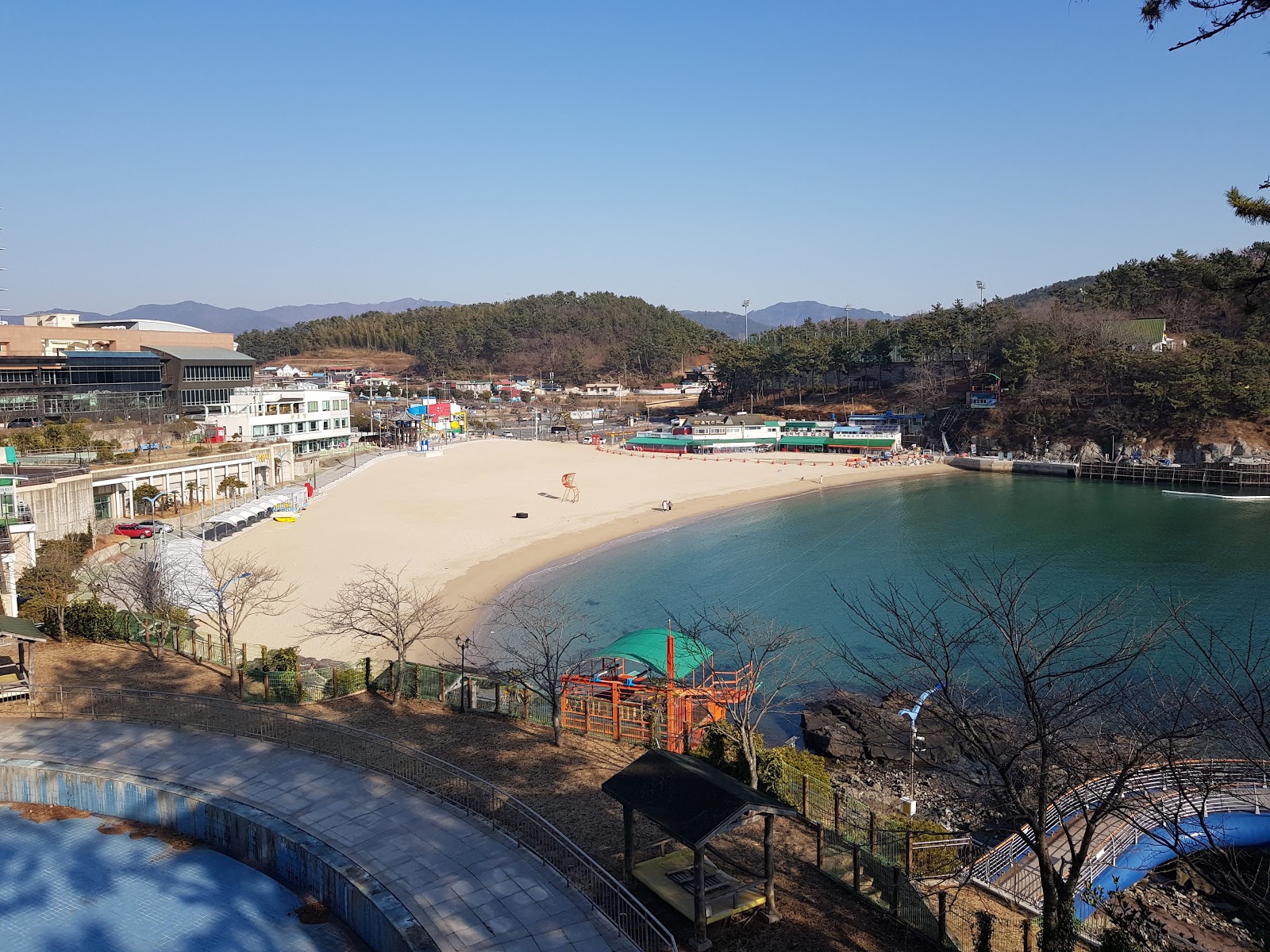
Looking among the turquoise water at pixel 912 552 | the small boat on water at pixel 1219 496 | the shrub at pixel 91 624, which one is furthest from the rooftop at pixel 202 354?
the small boat on water at pixel 1219 496

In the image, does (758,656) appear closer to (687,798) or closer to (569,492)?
(687,798)

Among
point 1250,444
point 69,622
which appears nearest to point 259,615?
point 69,622

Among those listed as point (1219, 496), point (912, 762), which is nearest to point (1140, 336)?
point (1219, 496)

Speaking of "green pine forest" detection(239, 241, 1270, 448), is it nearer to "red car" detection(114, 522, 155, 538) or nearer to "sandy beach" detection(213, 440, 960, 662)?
"sandy beach" detection(213, 440, 960, 662)

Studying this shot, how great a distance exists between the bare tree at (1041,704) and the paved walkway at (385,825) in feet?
13.2

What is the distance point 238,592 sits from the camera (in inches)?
860

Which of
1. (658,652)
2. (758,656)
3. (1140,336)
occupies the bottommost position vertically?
(758,656)

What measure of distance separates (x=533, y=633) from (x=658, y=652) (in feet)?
9.33

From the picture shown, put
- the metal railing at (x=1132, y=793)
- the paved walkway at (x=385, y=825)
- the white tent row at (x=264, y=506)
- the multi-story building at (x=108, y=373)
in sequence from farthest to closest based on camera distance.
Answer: the multi-story building at (x=108, y=373) → the white tent row at (x=264, y=506) → the metal railing at (x=1132, y=793) → the paved walkway at (x=385, y=825)

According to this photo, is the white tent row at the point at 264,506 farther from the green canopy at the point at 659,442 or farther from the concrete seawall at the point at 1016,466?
the concrete seawall at the point at 1016,466

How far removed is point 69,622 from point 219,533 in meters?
14.5

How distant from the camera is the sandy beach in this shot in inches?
1142

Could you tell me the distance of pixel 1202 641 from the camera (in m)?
22.4

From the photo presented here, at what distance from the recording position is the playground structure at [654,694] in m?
14.8
